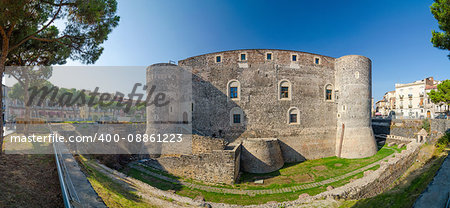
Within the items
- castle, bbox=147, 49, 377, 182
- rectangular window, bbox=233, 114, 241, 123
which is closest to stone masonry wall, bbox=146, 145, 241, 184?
castle, bbox=147, 49, 377, 182

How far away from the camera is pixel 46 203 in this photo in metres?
4.34

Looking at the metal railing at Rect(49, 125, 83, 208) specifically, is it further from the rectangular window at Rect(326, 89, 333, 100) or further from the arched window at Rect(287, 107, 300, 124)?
the rectangular window at Rect(326, 89, 333, 100)

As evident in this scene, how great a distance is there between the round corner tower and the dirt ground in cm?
2184

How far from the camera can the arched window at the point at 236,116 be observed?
17625 millimetres

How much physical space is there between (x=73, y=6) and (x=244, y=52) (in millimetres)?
13163

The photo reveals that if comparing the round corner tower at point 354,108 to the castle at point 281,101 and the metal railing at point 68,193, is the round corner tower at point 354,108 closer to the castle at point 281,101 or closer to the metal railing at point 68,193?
the castle at point 281,101

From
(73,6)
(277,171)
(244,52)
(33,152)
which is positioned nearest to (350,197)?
(277,171)

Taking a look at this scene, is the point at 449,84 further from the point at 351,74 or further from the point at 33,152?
the point at 33,152

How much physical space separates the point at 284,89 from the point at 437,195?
566 inches

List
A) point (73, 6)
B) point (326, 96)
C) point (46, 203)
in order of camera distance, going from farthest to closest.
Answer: point (326, 96), point (73, 6), point (46, 203)

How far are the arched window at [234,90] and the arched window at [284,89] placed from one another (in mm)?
4113

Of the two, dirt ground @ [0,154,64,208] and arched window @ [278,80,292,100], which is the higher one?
arched window @ [278,80,292,100]

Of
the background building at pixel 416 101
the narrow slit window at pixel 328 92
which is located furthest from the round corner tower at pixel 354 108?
the background building at pixel 416 101

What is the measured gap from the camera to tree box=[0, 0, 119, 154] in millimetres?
7246
